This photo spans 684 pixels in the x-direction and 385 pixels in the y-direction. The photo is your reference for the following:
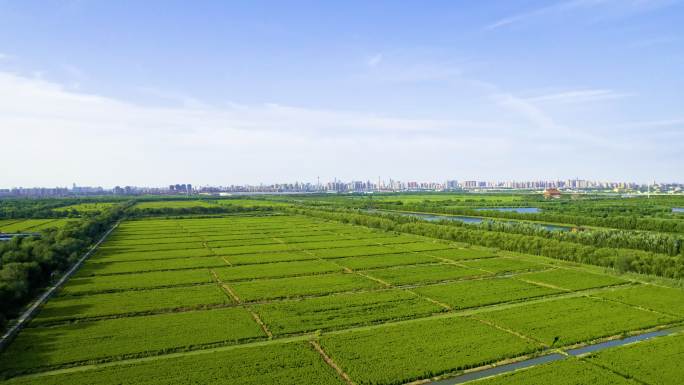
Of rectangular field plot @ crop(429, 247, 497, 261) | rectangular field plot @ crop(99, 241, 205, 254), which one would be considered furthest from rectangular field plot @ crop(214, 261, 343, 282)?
rectangular field plot @ crop(99, 241, 205, 254)

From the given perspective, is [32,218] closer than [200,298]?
No

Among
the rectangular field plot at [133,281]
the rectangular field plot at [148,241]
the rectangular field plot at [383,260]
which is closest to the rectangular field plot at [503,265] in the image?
the rectangular field plot at [383,260]

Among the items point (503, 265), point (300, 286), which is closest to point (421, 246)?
point (503, 265)

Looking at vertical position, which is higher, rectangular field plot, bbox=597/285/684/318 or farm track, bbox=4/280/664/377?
farm track, bbox=4/280/664/377

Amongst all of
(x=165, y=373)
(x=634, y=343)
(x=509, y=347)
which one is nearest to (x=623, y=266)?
(x=634, y=343)

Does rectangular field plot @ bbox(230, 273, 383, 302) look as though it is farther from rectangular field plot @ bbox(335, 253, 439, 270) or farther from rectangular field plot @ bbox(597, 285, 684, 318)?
rectangular field plot @ bbox(597, 285, 684, 318)

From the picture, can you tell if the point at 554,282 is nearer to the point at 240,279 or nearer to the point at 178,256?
the point at 240,279
